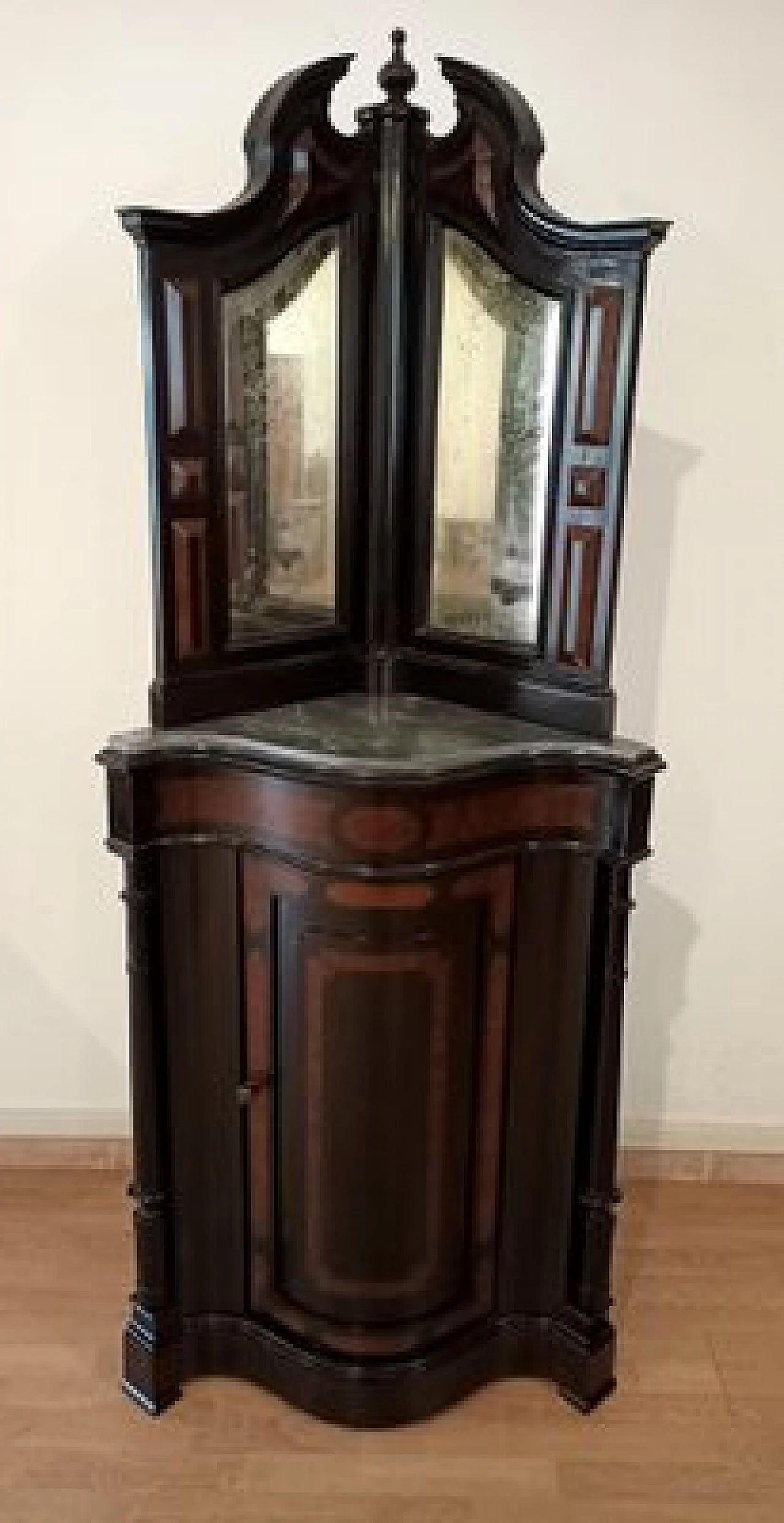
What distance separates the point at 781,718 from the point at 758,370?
662 mm

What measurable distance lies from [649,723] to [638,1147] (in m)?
0.96

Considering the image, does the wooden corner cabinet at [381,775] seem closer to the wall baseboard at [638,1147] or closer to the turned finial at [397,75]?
the turned finial at [397,75]

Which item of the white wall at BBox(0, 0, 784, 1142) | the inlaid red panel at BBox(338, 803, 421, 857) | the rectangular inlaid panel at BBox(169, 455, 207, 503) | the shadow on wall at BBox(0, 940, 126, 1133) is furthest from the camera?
the shadow on wall at BBox(0, 940, 126, 1133)

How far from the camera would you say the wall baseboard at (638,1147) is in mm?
2760

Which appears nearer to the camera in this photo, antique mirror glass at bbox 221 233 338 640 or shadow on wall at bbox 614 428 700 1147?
antique mirror glass at bbox 221 233 338 640

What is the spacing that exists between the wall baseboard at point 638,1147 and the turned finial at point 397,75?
6.67ft

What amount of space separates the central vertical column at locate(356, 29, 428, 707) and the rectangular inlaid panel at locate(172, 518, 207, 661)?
313 mm

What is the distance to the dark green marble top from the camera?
1732 millimetres

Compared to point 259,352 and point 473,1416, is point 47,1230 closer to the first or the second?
point 473,1416

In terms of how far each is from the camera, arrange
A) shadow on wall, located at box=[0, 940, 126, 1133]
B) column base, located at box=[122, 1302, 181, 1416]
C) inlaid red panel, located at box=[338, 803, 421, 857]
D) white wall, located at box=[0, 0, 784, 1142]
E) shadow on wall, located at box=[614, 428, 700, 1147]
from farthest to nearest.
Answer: shadow on wall, located at box=[0, 940, 126, 1133] → shadow on wall, located at box=[614, 428, 700, 1147] → white wall, located at box=[0, 0, 784, 1142] → column base, located at box=[122, 1302, 181, 1416] → inlaid red panel, located at box=[338, 803, 421, 857]

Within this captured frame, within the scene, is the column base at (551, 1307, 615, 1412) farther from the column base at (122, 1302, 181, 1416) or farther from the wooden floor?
the column base at (122, 1302, 181, 1416)

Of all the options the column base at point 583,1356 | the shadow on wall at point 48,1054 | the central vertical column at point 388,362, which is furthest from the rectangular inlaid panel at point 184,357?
the column base at point 583,1356

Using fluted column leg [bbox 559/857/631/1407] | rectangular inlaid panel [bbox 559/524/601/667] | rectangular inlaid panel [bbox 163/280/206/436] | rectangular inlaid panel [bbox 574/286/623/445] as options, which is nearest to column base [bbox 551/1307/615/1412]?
fluted column leg [bbox 559/857/631/1407]

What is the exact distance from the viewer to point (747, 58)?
2213mm
